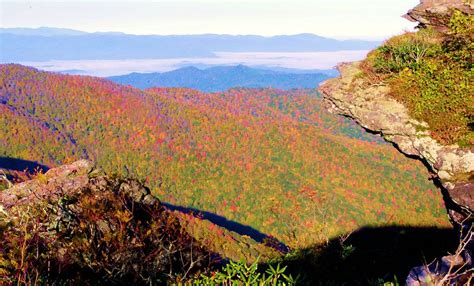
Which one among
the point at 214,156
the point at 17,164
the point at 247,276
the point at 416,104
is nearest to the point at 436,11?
the point at 416,104

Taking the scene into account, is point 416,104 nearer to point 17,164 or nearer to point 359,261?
point 359,261

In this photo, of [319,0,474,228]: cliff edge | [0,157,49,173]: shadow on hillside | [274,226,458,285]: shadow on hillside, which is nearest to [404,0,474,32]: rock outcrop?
[319,0,474,228]: cliff edge

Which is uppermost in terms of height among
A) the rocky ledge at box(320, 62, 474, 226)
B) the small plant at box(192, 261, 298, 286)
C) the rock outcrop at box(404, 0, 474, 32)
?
the rock outcrop at box(404, 0, 474, 32)

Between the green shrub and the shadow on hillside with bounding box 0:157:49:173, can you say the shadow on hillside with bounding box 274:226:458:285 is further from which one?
the shadow on hillside with bounding box 0:157:49:173

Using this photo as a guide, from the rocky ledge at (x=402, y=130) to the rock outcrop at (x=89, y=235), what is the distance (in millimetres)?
7937

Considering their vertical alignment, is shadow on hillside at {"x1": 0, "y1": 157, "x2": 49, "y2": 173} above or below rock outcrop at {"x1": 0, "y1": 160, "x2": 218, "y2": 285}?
below

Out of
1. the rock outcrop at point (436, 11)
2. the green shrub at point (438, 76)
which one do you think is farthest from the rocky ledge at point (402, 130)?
the rock outcrop at point (436, 11)

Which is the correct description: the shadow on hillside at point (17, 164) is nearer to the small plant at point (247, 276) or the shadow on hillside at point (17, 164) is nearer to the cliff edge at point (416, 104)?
the cliff edge at point (416, 104)

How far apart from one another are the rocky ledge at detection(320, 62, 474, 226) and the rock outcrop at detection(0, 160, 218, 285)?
7.94 metres

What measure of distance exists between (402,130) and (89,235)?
36.7 ft

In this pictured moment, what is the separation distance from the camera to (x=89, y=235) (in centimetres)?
1260

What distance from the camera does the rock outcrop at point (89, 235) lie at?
10.5 meters

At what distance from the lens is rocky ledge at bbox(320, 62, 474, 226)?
39.3ft

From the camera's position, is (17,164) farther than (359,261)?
Yes
